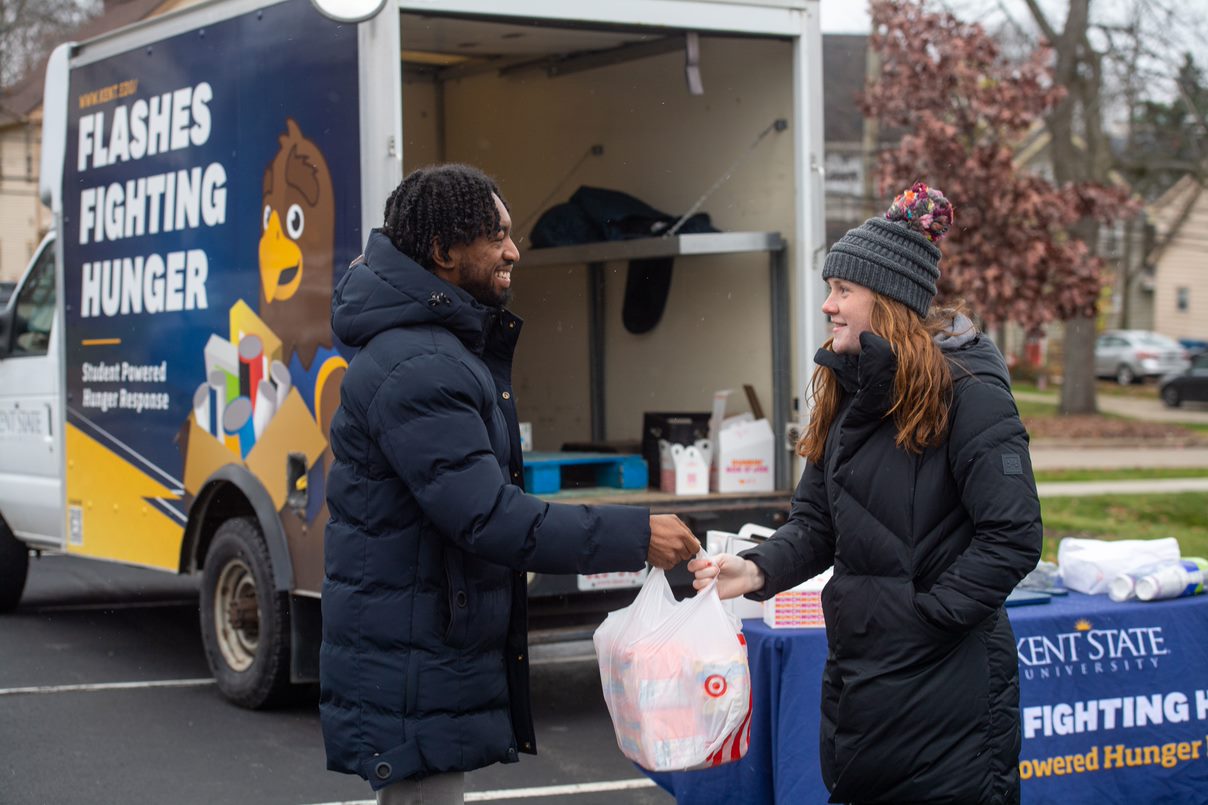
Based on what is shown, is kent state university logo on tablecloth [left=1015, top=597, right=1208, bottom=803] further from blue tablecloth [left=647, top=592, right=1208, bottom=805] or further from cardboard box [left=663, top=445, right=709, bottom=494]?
cardboard box [left=663, top=445, right=709, bottom=494]

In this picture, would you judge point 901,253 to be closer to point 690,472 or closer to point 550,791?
point 550,791

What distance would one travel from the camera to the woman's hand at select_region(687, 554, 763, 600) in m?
3.32

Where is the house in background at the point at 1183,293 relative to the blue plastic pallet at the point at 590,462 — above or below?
above

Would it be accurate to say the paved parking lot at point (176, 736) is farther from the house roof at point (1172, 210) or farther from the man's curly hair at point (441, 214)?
the house roof at point (1172, 210)

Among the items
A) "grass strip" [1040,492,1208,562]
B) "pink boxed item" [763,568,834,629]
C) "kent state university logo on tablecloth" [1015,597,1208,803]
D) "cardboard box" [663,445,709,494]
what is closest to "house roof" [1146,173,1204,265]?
"grass strip" [1040,492,1208,562]

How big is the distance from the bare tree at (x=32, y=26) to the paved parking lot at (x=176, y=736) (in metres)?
27.3

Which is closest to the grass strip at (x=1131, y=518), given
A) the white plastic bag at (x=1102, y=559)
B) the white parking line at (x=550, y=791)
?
the white plastic bag at (x=1102, y=559)

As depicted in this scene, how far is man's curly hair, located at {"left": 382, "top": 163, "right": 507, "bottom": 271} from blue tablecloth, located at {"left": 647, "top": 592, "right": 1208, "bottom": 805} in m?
1.88

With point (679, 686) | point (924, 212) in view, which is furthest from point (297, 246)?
point (924, 212)

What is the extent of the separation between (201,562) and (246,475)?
0.80m

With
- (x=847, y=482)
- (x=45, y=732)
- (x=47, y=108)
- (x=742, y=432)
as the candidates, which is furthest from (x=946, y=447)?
(x=47, y=108)

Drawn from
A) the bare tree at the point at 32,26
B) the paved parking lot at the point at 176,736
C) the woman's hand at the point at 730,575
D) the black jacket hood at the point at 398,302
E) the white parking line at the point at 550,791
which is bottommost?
the white parking line at the point at 550,791

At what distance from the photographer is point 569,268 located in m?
8.13

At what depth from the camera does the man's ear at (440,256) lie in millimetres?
3029
